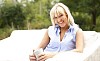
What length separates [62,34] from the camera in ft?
7.52

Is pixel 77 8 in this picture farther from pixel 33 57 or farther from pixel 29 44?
pixel 33 57

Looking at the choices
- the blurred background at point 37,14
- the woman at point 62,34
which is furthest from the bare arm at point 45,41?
the blurred background at point 37,14

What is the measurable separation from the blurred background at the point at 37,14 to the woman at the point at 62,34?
11.9 feet

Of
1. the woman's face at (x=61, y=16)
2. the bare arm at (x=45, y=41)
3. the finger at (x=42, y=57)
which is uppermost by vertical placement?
the woman's face at (x=61, y=16)

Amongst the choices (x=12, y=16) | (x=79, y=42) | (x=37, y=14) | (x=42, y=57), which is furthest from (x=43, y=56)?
(x=37, y=14)

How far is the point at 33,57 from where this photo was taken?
6.73 feet

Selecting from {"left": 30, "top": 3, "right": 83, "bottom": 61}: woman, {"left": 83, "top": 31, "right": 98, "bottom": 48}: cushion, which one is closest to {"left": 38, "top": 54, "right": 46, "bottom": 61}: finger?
{"left": 30, "top": 3, "right": 83, "bottom": 61}: woman

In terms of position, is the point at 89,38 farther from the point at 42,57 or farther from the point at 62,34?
the point at 42,57

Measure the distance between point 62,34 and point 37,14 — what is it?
403 centimetres

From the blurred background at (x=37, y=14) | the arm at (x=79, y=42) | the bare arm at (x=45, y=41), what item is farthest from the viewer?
the blurred background at (x=37, y=14)

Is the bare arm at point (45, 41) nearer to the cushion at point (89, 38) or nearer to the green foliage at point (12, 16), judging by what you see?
the cushion at point (89, 38)

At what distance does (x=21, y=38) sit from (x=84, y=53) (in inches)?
39.3

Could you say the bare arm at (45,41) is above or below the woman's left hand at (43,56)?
above

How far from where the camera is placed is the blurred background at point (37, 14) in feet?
19.6
